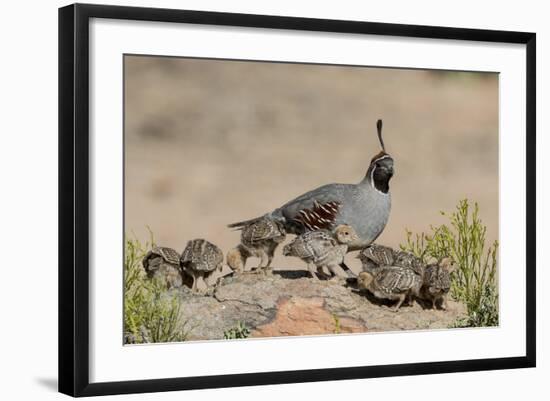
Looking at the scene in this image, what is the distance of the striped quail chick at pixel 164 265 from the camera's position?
612cm

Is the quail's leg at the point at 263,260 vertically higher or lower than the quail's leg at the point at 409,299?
higher

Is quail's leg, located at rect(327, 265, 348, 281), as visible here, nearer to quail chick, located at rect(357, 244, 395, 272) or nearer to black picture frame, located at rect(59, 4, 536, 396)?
quail chick, located at rect(357, 244, 395, 272)

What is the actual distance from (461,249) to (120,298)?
200 centimetres

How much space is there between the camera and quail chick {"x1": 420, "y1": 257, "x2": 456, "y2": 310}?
6711 millimetres

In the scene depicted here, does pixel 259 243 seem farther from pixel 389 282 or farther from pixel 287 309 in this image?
pixel 389 282

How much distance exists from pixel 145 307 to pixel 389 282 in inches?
51.4

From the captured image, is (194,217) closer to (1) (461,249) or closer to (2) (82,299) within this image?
(2) (82,299)

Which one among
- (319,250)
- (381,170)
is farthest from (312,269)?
(381,170)

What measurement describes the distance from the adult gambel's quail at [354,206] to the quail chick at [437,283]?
0.37 metres

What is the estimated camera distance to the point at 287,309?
249 inches

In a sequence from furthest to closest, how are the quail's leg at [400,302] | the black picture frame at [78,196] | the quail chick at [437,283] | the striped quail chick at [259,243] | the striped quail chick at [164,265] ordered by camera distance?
the quail chick at [437,283] < the quail's leg at [400,302] < the striped quail chick at [259,243] < the striped quail chick at [164,265] < the black picture frame at [78,196]

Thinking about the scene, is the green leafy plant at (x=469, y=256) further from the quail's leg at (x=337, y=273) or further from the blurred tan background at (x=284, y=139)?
the quail's leg at (x=337, y=273)

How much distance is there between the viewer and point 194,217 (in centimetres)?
625

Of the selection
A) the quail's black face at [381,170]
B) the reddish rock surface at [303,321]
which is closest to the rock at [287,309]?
the reddish rock surface at [303,321]
